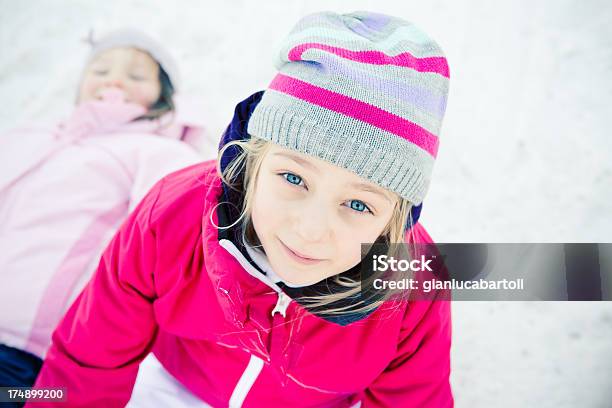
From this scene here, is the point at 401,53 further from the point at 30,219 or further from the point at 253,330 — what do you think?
the point at 30,219

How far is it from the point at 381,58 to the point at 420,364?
0.50m

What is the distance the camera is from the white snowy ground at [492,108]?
45.5 inches

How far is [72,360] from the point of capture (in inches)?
32.6

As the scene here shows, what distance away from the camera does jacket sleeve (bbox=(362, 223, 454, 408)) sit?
31.6 inches

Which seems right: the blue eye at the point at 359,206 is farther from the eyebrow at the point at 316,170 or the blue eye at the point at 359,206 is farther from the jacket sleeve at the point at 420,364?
the jacket sleeve at the point at 420,364

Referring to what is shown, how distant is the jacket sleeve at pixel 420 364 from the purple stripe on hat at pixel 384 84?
333mm

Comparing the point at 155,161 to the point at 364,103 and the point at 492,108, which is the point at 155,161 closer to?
the point at 364,103

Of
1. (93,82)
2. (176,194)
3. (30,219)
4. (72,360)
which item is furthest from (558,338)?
(93,82)

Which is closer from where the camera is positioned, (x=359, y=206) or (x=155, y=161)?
(x=359, y=206)

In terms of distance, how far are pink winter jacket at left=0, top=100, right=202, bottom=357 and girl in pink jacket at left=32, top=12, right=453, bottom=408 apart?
24cm

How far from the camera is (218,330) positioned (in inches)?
32.2

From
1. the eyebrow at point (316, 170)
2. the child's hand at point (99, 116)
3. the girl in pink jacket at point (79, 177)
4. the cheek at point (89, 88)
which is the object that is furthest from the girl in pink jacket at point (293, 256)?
the cheek at point (89, 88)

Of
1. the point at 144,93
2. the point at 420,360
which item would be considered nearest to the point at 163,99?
the point at 144,93

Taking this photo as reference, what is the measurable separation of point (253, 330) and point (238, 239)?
14 centimetres
